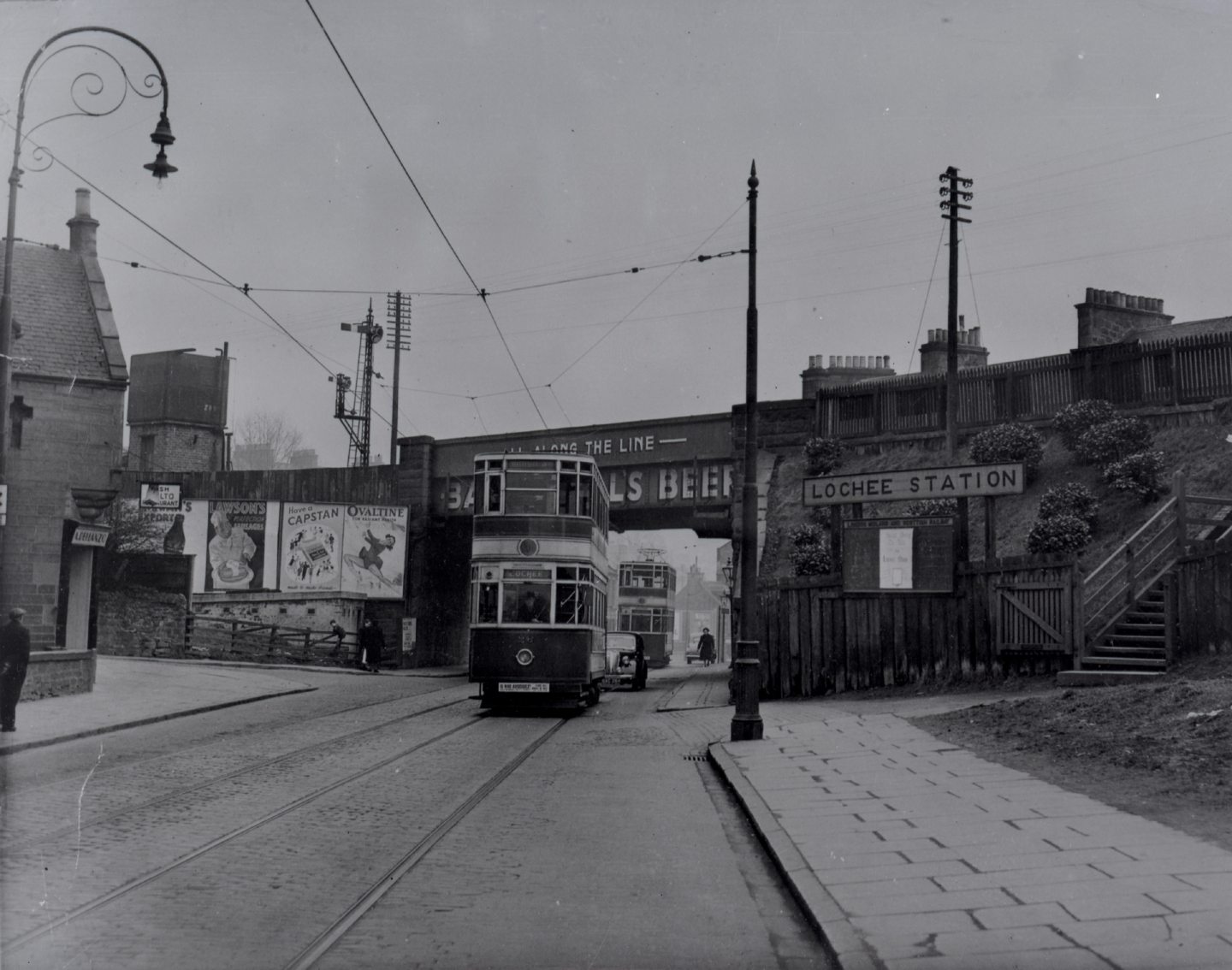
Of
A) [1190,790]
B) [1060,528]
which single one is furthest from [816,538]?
[1190,790]

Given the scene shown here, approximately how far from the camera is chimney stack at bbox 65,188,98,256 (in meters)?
31.7

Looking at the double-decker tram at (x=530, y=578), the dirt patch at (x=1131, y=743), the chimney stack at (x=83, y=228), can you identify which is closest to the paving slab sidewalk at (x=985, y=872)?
the dirt patch at (x=1131, y=743)

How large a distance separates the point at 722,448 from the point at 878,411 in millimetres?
5117

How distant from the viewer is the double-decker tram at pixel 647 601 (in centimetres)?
4928

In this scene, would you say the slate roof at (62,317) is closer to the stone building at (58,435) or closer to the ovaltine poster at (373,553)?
the stone building at (58,435)

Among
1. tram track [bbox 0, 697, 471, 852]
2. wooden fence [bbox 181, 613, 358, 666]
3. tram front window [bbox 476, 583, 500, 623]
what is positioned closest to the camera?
tram track [bbox 0, 697, 471, 852]

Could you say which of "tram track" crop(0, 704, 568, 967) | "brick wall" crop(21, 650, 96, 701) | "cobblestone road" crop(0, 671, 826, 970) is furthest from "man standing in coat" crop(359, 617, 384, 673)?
"tram track" crop(0, 704, 568, 967)

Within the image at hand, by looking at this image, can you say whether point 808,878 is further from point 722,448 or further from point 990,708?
point 722,448

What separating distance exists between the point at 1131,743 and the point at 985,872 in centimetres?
418

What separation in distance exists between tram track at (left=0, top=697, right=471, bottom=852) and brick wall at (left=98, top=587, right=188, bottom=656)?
18.3 m

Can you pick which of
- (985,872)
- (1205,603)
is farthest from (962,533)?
(985,872)

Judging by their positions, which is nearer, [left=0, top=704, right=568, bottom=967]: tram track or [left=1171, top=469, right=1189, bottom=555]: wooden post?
[left=0, top=704, right=568, bottom=967]: tram track

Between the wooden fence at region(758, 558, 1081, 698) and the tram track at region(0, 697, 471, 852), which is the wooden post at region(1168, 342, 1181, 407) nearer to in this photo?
the wooden fence at region(758, 558, 1081, 698)

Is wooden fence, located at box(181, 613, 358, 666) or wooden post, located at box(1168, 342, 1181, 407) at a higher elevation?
wooden post, located at box(1168, 342, 1181, 407)
